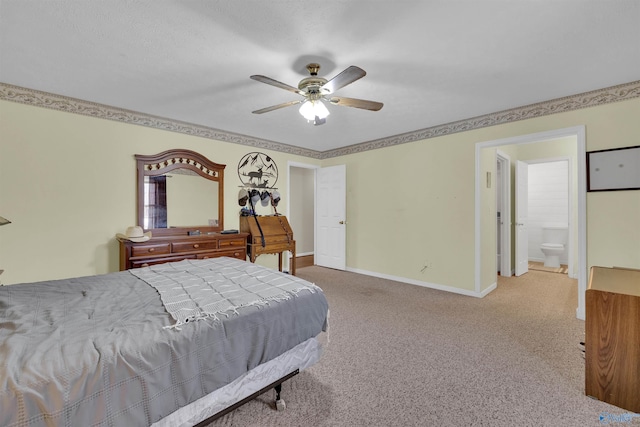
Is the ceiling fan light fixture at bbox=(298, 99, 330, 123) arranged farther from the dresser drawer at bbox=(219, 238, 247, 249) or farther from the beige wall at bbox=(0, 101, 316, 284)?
the beige wall at bbox=(0, 101, 316, 284)

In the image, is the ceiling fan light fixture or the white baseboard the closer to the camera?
the ceiling fan light fixture

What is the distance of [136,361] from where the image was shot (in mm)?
1081

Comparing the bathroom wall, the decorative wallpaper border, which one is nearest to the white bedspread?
the decorative wallpaper border

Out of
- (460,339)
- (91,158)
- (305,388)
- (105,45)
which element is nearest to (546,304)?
(460,339)

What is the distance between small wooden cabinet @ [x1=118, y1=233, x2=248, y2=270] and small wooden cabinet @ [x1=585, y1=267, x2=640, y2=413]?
147 inches

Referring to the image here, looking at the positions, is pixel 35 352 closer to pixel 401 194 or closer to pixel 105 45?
pixel 105 45

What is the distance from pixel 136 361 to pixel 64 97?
3355 mm

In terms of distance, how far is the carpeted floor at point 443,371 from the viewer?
1.62m

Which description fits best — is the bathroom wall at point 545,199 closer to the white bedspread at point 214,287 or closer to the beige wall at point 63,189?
the white bedspread at point 214,287

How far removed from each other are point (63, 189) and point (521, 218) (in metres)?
6.84

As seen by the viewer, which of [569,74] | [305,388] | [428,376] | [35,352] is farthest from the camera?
[569,74]

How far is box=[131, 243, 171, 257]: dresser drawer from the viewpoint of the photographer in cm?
309

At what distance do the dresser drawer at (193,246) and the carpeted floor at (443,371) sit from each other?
184cm

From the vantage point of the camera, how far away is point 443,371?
2.05 metres
